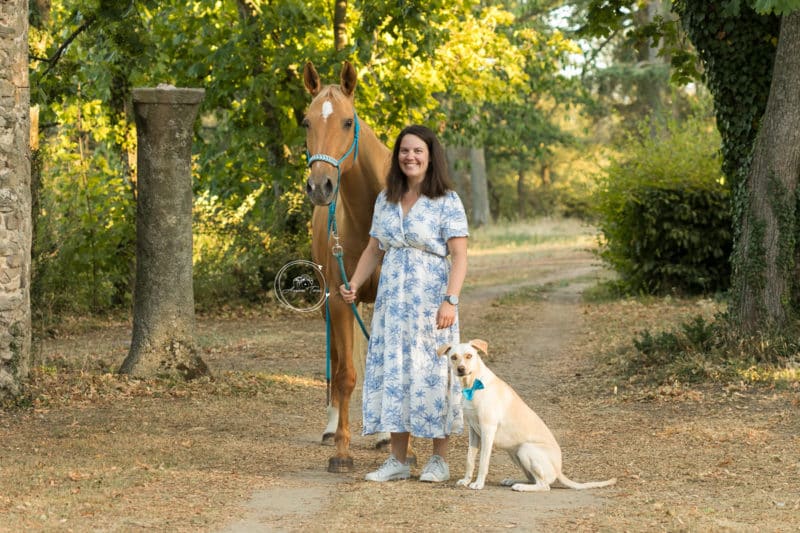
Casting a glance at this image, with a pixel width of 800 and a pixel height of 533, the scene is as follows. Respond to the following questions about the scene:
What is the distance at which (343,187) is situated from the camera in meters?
7.02

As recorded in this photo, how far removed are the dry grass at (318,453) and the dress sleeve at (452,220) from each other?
1.47 m

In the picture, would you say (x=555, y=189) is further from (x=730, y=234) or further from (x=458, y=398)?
(x=458, y=398)

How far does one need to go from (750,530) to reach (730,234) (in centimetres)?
1228

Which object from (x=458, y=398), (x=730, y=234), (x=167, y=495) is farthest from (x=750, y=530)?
(x=730, y=234)

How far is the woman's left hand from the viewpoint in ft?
20.2

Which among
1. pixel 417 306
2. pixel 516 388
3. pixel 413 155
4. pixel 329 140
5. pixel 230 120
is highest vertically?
pixel 230 120

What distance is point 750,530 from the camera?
16.7 ft

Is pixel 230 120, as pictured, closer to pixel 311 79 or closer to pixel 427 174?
pixel 311 79

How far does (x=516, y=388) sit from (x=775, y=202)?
3020mm

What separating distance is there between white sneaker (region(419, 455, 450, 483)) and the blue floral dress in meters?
0.18

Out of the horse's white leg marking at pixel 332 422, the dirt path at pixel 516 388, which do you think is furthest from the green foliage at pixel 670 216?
the horse's white leg marking at pixel 332 422

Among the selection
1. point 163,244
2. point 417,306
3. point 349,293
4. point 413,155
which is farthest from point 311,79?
point 163,244

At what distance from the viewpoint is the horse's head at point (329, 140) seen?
6.27 m

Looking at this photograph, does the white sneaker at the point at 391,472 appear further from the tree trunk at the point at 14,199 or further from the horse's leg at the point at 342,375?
the tree trunk at the point at 14,199
